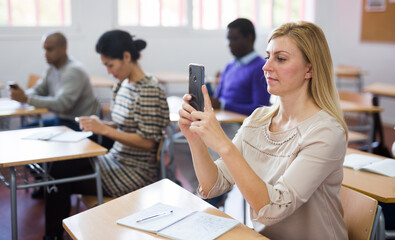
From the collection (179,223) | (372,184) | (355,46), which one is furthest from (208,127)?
(355,46)

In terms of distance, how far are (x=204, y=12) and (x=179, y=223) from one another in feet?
17.1

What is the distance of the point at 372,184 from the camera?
1862 mm

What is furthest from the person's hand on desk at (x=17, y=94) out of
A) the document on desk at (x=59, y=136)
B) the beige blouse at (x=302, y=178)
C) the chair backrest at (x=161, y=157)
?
the beige blouse at (x=302, y=178)

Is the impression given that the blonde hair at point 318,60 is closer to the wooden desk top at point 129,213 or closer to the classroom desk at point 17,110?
the wooden desk top at point 129,213

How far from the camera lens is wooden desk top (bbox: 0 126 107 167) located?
2.03 meters

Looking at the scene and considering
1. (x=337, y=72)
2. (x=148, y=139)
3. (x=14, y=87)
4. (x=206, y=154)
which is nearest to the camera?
(x=206, y=154)

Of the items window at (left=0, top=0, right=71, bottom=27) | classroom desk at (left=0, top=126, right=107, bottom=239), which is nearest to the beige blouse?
classroom desk at (left=0, top=126, right=107, bottom=239)

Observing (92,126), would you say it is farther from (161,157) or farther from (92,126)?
(161,157)

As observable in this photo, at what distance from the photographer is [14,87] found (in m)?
3.27

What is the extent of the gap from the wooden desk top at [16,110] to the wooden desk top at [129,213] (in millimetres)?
1894

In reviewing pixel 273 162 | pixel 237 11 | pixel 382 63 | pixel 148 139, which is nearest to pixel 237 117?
pixel 148 139

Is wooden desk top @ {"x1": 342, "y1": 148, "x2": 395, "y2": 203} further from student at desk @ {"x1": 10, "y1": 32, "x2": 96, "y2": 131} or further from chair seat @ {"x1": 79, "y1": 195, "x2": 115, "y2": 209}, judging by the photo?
student at desk @ {"x1": 10, "y1": 32, "x2": 96, "y2": 131}

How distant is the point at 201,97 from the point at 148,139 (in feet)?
3.80

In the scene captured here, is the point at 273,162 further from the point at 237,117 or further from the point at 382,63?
the point at 382,63
